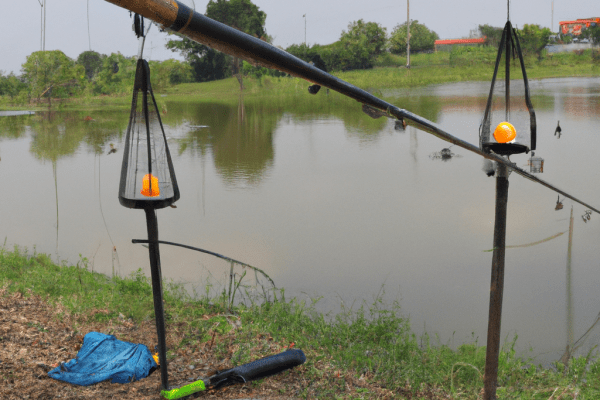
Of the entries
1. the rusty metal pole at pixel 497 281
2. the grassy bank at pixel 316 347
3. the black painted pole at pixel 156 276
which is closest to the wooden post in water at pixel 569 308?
the grassy bank at pixel 316 347

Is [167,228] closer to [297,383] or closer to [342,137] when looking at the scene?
[297,383]

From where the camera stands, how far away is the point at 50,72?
44.9 feet

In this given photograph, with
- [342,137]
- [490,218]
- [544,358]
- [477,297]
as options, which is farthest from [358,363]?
[342,137]

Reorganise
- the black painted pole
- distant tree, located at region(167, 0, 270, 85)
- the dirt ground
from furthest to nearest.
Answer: distant tree, located at region(167, 0, 270, 85) < the dirt ground < the black painted pole

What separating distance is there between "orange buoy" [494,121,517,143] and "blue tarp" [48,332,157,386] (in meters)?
2.03

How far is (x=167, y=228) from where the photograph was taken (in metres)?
6.81

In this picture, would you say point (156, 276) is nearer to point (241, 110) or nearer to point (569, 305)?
point (569, 305)

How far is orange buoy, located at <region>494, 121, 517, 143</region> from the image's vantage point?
212cm

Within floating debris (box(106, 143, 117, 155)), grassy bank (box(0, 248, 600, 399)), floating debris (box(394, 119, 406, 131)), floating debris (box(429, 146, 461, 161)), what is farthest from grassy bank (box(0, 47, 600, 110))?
floating debris (box(394, 119, 406, 131))

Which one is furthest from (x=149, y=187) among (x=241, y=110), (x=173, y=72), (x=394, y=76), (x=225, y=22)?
(x=394, y=76)

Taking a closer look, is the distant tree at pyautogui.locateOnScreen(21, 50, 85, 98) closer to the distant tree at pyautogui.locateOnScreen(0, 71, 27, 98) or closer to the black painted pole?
the distant tree at pyautogui.locateOnScreen(0, 71, 27, 98)

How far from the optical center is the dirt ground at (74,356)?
8.07 ft

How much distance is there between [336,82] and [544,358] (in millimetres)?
3170

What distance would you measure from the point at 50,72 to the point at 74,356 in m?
12.7
